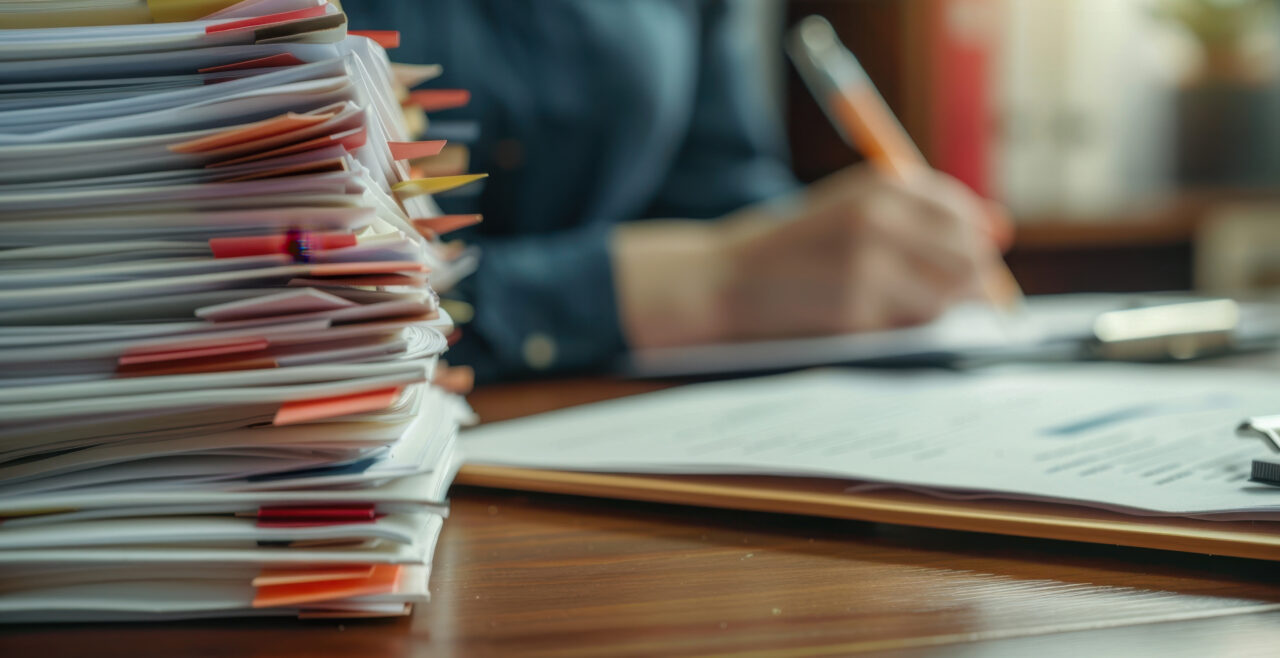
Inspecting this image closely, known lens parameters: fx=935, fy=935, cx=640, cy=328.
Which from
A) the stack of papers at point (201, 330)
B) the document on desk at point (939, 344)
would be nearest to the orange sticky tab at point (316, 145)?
the stack of papers at point (201, 330)

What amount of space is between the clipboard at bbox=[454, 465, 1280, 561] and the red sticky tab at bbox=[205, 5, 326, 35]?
178 mm

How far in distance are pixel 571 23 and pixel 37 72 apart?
690 mm

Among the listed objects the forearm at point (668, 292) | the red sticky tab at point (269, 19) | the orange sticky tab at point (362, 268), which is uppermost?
the red sticky tab at point (269, 19)

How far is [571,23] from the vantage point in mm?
884

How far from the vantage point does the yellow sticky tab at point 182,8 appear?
243mm

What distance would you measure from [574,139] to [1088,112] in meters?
1.38

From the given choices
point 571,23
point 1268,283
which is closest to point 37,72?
point 571,23

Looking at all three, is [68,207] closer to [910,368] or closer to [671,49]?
[910,368]

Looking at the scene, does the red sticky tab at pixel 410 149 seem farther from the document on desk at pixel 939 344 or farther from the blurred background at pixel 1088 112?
the blurred background at pixel 1088 112

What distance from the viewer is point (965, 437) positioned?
14.1 inches

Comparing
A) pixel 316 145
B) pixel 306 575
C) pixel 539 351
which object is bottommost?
pixel 539 351

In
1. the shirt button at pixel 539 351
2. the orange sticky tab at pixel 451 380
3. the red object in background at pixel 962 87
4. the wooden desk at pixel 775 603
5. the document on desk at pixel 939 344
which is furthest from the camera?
the red object in background at pixel 962 87

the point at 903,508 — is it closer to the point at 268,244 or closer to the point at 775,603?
the point at 775,603

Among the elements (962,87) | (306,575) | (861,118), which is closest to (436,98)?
(306,575)
